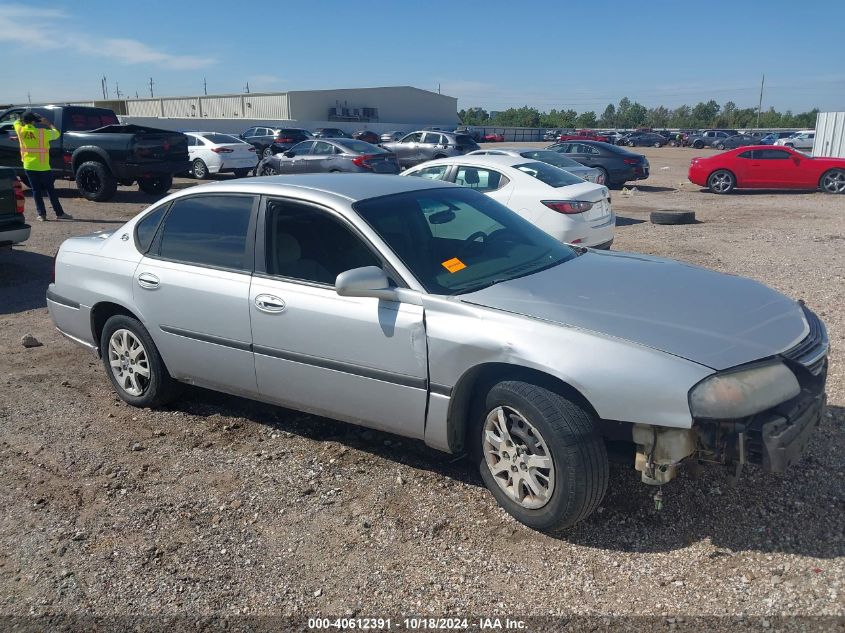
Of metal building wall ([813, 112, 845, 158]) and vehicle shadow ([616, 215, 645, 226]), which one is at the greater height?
metal building wall ([813, 112, 845, 158])

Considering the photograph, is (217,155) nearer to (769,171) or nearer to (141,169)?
(141,169)

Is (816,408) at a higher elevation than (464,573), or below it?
higher

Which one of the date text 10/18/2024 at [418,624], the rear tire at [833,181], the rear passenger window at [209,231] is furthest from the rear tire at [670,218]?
the date text 10/18/2024 at [418,624]

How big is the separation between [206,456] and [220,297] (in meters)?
0.98

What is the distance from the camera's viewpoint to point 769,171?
19578 mm

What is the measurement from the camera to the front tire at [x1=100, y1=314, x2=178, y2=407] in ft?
16.1

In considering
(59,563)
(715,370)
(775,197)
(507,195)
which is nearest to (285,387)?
(59,563)

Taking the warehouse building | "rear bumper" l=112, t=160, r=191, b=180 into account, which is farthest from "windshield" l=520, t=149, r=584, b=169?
the warehouse building

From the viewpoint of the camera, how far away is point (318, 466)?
423cm

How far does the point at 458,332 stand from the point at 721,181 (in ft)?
61.8

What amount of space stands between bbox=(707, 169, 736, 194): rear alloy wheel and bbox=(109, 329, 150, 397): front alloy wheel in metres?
18.6

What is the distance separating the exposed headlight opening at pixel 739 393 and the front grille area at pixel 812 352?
0.18 metres

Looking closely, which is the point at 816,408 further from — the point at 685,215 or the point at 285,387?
the point at 685,215

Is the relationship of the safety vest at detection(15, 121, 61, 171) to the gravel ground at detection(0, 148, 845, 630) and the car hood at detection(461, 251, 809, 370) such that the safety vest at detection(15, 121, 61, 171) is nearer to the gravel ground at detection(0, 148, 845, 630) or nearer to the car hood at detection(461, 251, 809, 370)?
the gravel ground at detection(0, 148, 845, 630)
